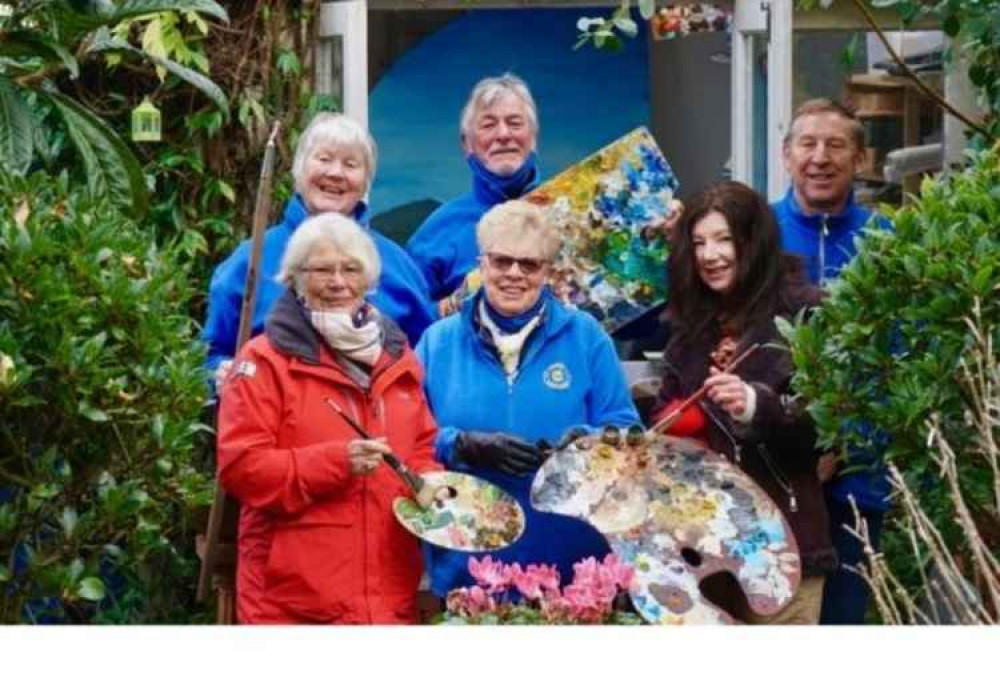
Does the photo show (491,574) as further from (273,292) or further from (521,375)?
(273,292)

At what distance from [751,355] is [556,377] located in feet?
1.73

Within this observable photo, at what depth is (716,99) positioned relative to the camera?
32.3ft

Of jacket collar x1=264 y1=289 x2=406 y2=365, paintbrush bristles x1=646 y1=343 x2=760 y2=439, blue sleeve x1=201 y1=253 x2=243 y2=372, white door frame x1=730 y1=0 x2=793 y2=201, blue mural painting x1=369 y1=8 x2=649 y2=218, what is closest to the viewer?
jacket collar x1=264 y1=289 x2=406 y2=365

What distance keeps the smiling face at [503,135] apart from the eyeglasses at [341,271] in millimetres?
1110

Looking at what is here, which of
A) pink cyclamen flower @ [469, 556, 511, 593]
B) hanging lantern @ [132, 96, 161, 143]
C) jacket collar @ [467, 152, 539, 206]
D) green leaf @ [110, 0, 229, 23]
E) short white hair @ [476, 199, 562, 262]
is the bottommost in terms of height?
pink cyclamen flower @ [469, 556, 511, 593]

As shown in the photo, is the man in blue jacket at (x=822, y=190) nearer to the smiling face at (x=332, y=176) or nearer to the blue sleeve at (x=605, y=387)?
the blue sleeve at (x=605, y=387)

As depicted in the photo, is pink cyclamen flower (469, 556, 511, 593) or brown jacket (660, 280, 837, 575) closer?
pink cyclamen flower (469, 556, 511, 593)

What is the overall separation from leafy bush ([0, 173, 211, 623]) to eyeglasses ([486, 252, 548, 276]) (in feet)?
2.70

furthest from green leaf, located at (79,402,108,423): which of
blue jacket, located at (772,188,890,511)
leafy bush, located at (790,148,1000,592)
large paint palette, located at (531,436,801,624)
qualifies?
blue jacket, located at (772,188,890,511)

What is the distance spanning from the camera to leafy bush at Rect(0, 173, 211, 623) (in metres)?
5.79

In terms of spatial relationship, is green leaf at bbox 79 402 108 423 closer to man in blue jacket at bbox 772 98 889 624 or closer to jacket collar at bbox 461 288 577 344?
jacket collar at bbox 461 288 577 344

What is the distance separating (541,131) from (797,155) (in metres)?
3.57

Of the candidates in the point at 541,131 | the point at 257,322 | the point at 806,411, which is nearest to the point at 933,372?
the point at 806,411
